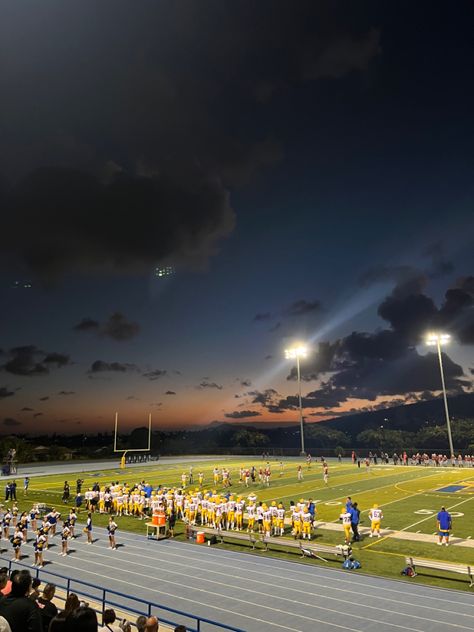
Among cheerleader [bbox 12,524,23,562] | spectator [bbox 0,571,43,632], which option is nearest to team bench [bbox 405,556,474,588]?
spectator [bbox 0,571,43,632]

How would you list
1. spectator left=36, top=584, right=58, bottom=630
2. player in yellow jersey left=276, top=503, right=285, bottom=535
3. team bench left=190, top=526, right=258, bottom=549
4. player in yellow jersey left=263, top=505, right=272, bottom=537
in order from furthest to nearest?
player in yellow jersey left=276, top=503, right=285, bottom=535 < player in yellow jersey left=263, top=505, right=272, bottom=537 < team bench left=190, top=526, right=258, bottom=549 < spectator left=36, top=584, right=58, bottom=630

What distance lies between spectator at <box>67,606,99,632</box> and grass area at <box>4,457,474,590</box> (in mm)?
13410

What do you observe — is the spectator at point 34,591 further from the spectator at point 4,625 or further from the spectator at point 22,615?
the spectator at point 4,625

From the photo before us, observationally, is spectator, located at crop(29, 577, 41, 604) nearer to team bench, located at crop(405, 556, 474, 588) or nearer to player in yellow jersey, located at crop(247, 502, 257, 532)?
team bench, located at crop(405, 556, 474, 588)

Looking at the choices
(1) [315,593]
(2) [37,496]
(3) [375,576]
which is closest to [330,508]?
(3) [375,576]

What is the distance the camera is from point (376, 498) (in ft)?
104

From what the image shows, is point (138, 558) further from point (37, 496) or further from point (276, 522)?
point (37, 496)

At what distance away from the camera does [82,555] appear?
61.1ft

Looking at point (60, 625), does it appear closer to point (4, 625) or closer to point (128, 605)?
point (4, 625)

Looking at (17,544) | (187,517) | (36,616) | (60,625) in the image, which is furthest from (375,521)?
(60,625)

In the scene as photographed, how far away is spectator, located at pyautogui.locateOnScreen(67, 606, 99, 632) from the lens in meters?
4.80

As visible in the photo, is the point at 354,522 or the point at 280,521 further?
the point at 280,521

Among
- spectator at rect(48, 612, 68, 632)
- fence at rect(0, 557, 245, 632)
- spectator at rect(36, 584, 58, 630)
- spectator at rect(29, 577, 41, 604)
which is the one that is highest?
spectator at rect(48, 612, 68, 632)

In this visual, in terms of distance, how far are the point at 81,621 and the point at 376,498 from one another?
30.4 metres
